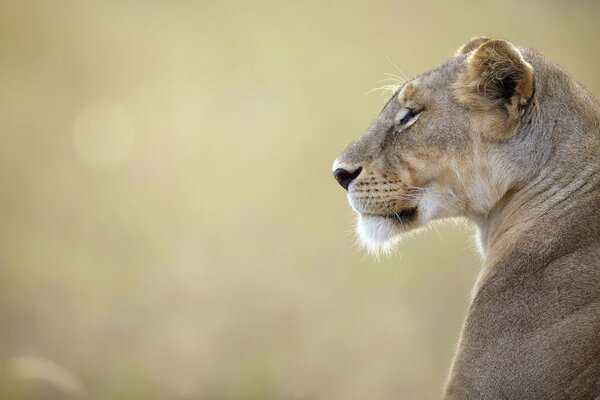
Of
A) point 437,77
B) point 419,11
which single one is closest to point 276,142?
point 419,11

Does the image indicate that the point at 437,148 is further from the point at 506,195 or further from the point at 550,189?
the point at 550,189

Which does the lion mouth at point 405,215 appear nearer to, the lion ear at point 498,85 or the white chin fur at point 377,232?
the white chin fur at point 377,232

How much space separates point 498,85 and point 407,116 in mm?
363

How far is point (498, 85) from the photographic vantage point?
2.79 meters

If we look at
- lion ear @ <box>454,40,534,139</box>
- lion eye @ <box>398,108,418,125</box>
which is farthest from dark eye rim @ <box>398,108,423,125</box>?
lion ear @ <box>454,40,534,139</box>

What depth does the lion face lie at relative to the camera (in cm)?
279

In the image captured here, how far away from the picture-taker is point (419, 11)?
724cm

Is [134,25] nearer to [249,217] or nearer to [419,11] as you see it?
[249,217]

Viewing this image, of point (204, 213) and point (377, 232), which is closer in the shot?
point (377, 232)

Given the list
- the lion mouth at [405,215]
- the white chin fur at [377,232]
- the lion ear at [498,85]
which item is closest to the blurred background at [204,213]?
the white chin fur at [377,232]

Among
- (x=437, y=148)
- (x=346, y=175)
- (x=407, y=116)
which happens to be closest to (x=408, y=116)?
(x=407, y=116)

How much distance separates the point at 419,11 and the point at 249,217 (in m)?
2.33

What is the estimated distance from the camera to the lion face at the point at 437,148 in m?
2.79

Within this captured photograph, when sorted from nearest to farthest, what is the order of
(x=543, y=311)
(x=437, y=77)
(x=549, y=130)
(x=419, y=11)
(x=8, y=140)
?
1. (x=543, y=311)
2. (x=549, y=130)
3. (x=437, y=77)
4. (x=8, y=140)
5. (x=419, y=11)
